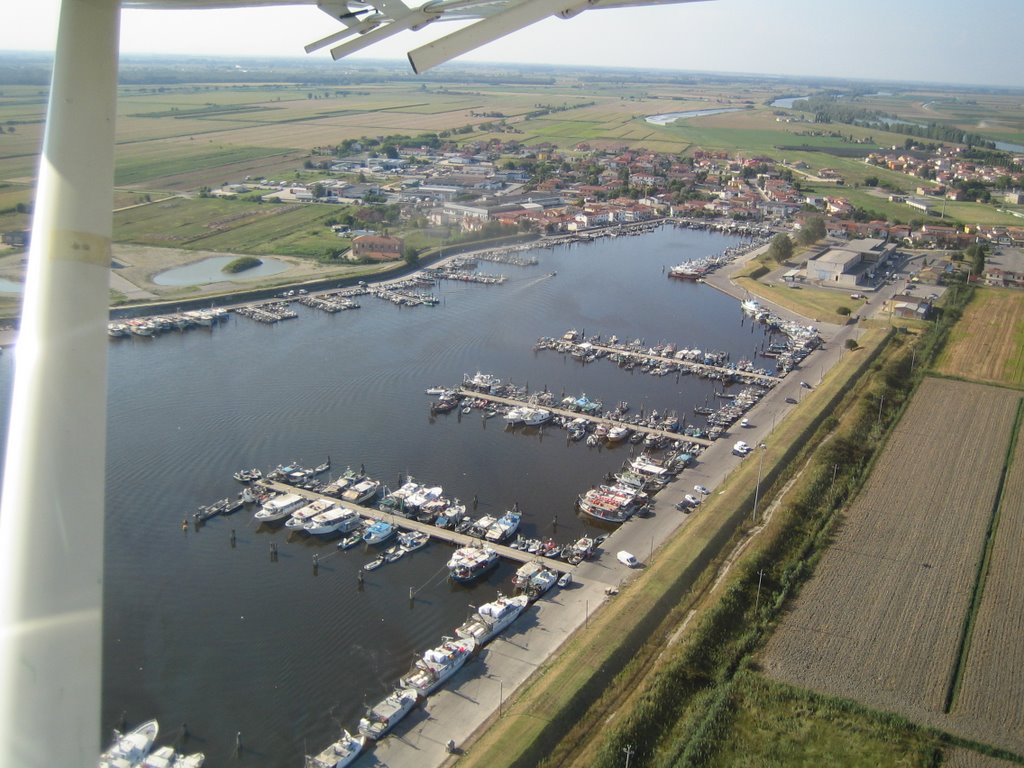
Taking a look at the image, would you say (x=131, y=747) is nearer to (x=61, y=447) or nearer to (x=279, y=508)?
(x=279, y=508)

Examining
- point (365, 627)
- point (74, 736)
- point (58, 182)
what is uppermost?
point (58, 182)

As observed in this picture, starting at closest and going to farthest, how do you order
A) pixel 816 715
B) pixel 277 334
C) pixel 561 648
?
pixel 816 715 < pixel 561 648 < pixel 277 334

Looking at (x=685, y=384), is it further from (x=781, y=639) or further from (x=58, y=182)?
(x=58, y=182)

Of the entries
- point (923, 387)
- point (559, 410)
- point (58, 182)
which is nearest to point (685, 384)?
point (559, 410)

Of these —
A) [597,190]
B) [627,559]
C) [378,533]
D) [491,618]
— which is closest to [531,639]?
[491,618]

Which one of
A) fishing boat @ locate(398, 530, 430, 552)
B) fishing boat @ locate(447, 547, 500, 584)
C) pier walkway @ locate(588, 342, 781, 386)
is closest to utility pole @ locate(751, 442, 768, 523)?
fishing boat @ locate(447, 547, 500, 584)
